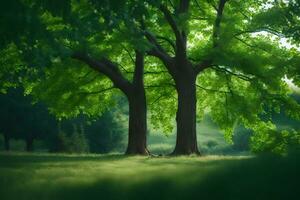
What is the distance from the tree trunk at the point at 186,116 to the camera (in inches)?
1093

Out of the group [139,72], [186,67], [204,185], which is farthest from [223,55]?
[204,185]

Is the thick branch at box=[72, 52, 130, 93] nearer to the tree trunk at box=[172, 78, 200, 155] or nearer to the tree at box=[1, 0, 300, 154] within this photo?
the tree at box=[1, 0, 300, 154]

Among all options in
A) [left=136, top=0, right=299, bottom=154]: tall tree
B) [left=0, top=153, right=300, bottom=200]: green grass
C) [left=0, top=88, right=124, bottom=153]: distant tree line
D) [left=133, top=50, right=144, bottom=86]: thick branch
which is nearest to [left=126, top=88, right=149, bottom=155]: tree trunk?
[left=133, top=50, right=144, bottom=86]: thick branch

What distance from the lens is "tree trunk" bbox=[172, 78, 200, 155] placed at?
1093 inches

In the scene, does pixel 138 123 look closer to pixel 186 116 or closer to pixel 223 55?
pixel 186 116

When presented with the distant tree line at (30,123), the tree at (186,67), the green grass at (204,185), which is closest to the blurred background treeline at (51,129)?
the distant tree line at (30,123)

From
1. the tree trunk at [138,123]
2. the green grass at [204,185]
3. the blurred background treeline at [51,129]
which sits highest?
the blurred background treeline at [51,129]

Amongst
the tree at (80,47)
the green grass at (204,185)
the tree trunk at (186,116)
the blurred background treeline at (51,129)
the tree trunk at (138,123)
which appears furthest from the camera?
the blurred background treeline at (51,129)

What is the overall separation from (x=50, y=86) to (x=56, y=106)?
5.53 feet

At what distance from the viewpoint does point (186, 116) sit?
28016mm

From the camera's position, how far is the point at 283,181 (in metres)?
7.66

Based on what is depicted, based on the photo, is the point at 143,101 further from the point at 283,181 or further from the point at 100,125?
the point at 100,125

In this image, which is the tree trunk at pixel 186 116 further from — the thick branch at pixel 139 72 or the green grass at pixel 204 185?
the green grass at pixel 204 185

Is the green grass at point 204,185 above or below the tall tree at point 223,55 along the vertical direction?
below
